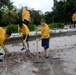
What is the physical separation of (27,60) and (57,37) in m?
6.13

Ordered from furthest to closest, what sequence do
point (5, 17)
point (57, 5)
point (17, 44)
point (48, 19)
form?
point (48, 19)
point (5, 17)
point (57, 5)
point (17, 44)

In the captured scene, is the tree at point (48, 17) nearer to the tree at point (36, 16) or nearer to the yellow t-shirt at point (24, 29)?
the tree at point (36, 16)

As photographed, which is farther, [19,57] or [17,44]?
[17,44]

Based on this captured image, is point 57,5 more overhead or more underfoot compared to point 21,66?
more overhead

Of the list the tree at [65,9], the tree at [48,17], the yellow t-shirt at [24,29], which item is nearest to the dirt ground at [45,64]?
the yellow t-shirt at [24,29]

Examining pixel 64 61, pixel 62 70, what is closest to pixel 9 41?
pixel 64 61

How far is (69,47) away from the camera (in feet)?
40.4

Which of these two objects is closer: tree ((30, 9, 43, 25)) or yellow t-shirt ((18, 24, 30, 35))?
yellow t-shirt ((18, 24, 30, 35))

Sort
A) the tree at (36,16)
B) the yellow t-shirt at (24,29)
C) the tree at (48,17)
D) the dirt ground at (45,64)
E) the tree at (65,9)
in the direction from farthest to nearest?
the tree at (36,16), the tree at (48,17), the tree at (65,9), the yellow t-shirt at (24,29), the dirt ground at (45,64)

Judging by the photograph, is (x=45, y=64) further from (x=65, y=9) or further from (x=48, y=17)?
(x=48, y=17)

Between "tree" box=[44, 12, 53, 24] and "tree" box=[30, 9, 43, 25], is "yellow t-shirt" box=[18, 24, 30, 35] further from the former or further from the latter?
"tree" box=[30, 9, 43, 25]

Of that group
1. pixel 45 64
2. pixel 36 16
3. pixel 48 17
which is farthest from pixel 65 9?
pixel 45 64

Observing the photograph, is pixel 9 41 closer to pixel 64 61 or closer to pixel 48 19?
pixel 64 61

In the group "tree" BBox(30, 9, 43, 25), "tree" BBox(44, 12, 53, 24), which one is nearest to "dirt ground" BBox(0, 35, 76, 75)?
"tree" BBox(44, 12, 53, 24)
